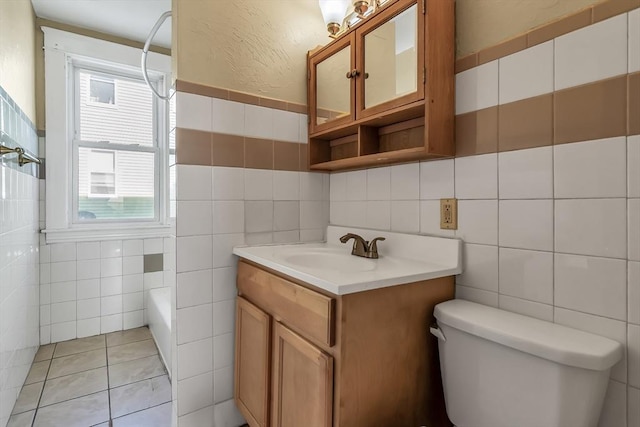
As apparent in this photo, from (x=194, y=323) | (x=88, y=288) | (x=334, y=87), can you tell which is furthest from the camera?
(x=88, y=288)

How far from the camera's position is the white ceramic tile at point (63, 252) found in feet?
7.89

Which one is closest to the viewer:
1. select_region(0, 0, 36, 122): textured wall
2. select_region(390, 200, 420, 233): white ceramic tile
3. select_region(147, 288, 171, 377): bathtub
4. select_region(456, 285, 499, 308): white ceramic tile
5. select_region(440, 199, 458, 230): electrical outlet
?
select_region(456, 285, 499, 308): white ceramic tile

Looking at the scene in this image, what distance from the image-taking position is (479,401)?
0.94m

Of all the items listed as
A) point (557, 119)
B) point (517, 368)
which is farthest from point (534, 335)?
point (557, 119)

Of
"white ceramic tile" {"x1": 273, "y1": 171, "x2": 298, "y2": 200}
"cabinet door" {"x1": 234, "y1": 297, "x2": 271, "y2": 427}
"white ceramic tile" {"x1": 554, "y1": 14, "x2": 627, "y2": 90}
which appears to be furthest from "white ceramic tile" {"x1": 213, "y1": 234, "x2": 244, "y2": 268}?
"white ceramic tile" {"x1": 554, "y1": 14, "x2": 627, "y2": 90}

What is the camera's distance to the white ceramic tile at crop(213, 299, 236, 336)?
1533 millimetres

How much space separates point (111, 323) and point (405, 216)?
2.54 m

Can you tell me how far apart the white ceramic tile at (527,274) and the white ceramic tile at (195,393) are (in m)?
1.32

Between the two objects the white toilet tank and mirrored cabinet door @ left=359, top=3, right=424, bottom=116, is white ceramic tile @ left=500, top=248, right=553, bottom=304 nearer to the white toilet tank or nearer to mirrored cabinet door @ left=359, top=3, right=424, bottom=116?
the white toilet tank

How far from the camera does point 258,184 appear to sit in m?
1.62

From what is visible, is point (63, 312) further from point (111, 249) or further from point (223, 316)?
point (223, 316)

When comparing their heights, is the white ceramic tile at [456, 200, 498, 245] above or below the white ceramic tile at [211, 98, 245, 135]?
below

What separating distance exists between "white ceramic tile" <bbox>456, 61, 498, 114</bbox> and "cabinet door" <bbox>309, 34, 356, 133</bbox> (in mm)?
439

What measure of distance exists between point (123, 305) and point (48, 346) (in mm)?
519
